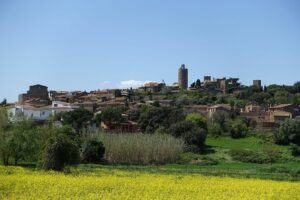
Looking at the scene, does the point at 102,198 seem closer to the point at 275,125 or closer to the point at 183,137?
the point at 183,137

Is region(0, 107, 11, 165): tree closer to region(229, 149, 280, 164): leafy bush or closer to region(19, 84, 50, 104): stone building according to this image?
region(229, 149, 280, 164): leafy bush

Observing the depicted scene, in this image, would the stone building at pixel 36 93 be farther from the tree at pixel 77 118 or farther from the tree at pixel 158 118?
the tree at pixel 158 118

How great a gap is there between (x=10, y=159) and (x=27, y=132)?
394 centimetres

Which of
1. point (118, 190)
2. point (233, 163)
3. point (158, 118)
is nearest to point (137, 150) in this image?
point (233, 163)

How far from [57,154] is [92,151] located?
77.1ft

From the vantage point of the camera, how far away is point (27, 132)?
48531mm

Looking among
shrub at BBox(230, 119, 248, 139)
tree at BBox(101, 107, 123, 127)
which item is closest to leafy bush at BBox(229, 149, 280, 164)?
shrub at BBox(230, 119, 248, 139)

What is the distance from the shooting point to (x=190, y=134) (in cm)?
7412

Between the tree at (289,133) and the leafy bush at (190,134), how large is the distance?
45.8 ft

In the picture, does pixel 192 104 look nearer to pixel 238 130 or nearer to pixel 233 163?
pixel 238 130

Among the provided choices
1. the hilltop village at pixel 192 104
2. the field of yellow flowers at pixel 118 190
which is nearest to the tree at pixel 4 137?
the field of yellow flowers at pixel 118 190

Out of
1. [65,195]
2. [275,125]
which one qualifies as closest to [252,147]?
[275,125]

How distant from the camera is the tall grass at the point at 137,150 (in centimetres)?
6044

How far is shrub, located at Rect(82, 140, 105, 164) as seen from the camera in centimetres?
5678
